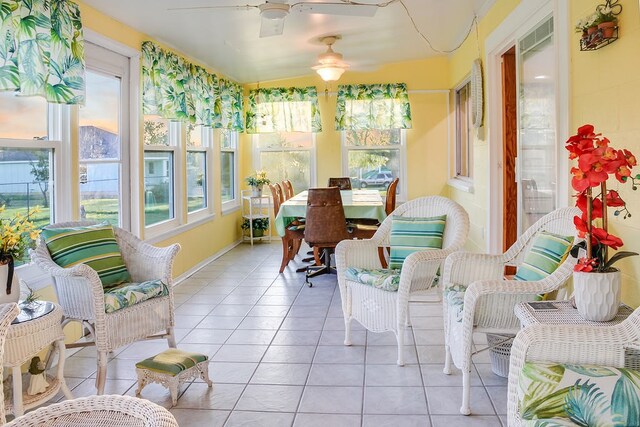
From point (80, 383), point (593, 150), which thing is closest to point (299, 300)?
point (80, 383)

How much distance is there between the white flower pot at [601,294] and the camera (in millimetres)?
2002

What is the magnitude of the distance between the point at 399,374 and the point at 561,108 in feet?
5.86

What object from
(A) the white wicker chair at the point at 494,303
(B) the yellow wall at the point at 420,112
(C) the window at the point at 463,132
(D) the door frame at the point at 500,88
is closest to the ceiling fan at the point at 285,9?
(D) the door frame at the point at 500,88

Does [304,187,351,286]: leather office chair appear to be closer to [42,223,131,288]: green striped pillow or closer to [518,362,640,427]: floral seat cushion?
[42,223,131,288]: green striped pillow

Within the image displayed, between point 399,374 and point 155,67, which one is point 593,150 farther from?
point 155,67

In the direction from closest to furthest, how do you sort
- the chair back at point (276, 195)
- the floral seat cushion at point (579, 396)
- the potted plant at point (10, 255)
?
the floral seat cushion at point (579, 396)
the potted plant at point (10, 255)
the chair back at point (276, 195)

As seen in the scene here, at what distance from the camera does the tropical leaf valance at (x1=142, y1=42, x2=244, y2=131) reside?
475cm

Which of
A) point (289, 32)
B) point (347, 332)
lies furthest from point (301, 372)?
point (289, 32)

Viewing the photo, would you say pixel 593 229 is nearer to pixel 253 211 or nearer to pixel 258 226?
pixel 258 226

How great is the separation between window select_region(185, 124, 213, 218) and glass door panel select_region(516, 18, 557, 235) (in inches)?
137

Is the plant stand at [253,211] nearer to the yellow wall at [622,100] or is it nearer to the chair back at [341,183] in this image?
the chair back at [341,183]

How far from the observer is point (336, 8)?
12.6 ft

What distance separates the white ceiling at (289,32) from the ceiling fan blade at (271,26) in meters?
0.31

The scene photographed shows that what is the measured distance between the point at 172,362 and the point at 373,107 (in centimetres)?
572
